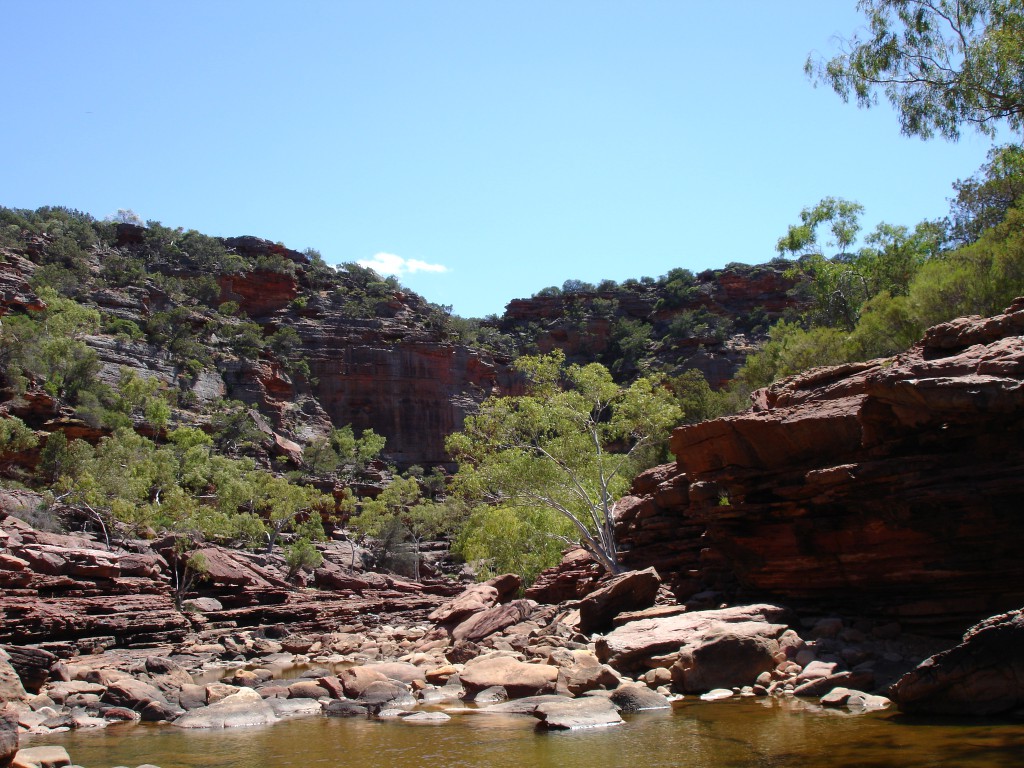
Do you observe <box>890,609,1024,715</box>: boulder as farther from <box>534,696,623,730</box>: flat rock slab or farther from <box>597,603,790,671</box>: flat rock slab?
<box>597,603,790,671</box>: flat rock slab

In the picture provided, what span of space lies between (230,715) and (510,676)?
178 inches

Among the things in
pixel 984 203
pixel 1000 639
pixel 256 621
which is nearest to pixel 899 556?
pixel 1000 639

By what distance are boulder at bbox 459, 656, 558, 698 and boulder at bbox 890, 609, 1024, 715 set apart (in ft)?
16.6

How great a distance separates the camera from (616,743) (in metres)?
8.95

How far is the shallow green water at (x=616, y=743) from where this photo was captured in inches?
300

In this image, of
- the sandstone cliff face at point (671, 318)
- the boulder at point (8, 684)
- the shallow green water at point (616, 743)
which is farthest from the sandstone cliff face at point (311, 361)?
the shallow green water at point (616, 743)

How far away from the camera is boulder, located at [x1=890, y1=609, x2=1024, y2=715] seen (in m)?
8.59

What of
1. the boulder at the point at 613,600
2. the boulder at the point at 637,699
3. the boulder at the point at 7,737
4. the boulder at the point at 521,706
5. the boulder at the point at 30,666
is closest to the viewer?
the boulder at the point at 7,737

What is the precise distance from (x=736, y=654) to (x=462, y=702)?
4363mm

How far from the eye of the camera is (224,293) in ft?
252

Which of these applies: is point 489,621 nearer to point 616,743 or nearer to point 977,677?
point 616,743

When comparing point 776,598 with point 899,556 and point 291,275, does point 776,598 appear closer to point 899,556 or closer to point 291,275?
point 899,556

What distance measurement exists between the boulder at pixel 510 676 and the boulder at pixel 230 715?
3.21 m

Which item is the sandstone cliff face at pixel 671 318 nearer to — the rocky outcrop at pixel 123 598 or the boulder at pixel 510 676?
the rocky outcrop at pixel 123 598
